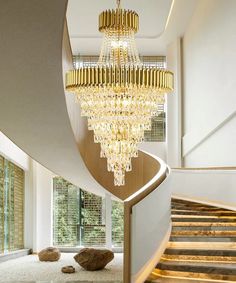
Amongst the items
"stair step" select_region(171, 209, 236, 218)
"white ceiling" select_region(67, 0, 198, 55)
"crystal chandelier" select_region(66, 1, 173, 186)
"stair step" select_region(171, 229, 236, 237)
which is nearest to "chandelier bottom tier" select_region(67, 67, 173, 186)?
"crystal chandelier" select_region(66, 1, 173, 186)

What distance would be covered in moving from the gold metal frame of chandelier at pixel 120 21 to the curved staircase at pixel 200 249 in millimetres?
3041

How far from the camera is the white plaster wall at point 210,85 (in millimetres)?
10867

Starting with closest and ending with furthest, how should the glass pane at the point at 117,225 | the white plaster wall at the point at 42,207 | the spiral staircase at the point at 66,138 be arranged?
the spiral staircase at the point at 66,138 < the white plaster wall at the point at 42,207 < the glass pane at the point at 117,225

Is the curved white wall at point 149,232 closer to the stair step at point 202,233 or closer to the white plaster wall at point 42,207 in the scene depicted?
the stair step at point 202,233

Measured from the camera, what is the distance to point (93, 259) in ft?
44.3

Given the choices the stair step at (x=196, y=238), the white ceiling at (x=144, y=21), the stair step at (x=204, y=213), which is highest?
the white ceiling at (x=144, y=21)

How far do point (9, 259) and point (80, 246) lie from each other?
2.96 metres

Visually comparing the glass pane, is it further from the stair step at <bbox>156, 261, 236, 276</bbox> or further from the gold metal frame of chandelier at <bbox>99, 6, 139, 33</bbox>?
the stair step at <bbox>156, 261, 236, 276</bbox>

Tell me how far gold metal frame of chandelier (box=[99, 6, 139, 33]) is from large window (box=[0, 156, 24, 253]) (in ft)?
18.7

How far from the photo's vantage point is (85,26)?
1523cm

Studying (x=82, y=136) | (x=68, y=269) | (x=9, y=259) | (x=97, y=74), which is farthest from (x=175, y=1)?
(x=9, y=259)

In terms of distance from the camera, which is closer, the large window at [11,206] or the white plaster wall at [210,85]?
the white plaster wall at [210,85]

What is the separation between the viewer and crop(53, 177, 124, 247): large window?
18.1m

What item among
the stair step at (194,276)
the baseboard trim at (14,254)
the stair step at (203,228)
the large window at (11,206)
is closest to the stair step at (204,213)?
the stair step at (203,228)
